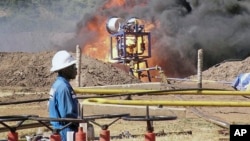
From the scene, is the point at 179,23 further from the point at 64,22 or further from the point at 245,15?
the point at 64,22

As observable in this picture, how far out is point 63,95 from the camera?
6617 millimetres

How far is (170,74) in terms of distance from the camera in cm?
3581

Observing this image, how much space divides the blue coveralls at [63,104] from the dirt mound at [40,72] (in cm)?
1696

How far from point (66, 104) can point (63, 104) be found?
35 millimetres

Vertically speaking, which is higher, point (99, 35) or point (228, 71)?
point (99, 35)

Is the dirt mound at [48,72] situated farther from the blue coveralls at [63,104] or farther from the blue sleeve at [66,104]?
the blue sleeve at [66,104]

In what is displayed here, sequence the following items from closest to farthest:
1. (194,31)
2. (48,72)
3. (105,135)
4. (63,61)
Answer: (105,135), (63,61), (48,72), (194,31)

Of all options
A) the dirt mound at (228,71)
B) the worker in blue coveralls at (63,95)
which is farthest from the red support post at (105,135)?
the dirt mound at (228,71)

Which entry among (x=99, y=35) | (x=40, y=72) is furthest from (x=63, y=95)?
(x=99, y=35)

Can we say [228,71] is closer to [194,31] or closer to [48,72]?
[194,31]

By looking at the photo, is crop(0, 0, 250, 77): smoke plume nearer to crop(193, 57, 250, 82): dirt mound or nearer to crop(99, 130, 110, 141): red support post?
crop(193, 57, 250, 82): dirt mound

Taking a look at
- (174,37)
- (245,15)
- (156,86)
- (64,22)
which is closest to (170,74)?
(174,37)

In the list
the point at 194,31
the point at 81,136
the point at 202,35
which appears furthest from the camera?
the point at 194,31

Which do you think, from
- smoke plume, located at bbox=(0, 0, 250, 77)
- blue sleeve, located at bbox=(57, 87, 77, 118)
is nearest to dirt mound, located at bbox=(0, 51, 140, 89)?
smoke plume, located at bbox=(0, 0, 250, 77)
